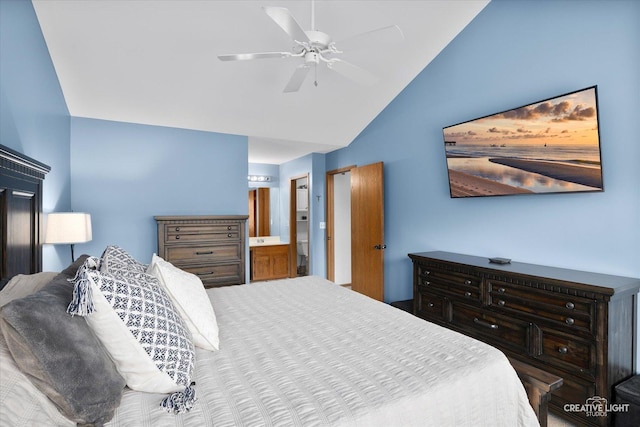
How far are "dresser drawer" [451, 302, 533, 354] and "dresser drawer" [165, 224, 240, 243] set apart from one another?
263 cm

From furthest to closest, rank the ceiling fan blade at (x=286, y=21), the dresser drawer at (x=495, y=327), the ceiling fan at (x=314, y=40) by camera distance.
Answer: the dresser drawer at (x=495, y=327) → the ceiling fan at (x=314, y=40) → the ceiling fan blade at (x=286, y=21)

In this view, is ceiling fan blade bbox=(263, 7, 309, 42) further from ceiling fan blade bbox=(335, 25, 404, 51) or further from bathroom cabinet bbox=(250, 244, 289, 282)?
bathroom cabinet bbox=(250, 244, 289, 282)

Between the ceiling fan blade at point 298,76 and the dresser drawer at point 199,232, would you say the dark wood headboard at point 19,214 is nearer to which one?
the dresser drawer at point 199,232

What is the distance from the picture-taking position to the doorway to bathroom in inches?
244

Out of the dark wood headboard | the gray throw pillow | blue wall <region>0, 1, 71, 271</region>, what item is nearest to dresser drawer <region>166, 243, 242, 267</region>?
blue wall <region>0, 1, 71, 271</region>

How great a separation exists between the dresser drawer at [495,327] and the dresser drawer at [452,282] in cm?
11

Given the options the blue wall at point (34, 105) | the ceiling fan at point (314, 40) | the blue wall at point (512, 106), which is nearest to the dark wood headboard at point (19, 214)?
the blue wall at point (34, 105)

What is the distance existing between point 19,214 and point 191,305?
3.78 feet

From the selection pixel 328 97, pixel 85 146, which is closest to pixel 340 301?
pixel 328 97

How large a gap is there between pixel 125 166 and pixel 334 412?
3.85 m

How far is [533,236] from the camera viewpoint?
2643 millimetres

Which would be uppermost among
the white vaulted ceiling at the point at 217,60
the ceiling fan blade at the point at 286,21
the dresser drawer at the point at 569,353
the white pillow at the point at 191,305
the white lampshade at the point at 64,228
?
the white vaulted ceiling at the point at 217,60

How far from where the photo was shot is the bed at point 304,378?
852 millimetres

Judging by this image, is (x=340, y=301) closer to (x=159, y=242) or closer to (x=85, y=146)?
(x=159, y=242)
